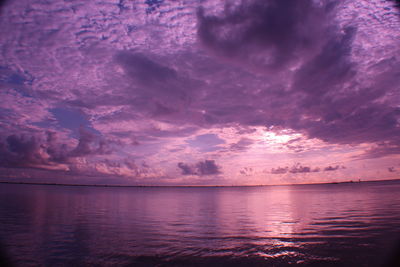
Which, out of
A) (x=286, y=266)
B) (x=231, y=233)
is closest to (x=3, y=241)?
(x=231, y=233)

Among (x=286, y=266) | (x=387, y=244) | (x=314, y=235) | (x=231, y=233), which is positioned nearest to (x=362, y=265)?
(x=286, y=266)

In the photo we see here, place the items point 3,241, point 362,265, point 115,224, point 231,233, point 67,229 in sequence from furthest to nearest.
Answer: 1. point 115,224
2. point 67,229
3. point 231,233
4. point 3,241
5. point 362,265

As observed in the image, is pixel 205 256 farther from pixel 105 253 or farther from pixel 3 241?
pixel 3 241

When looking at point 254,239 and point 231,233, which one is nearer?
point 254,239

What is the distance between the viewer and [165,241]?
21469 millimetres

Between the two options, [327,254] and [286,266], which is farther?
[327,254]

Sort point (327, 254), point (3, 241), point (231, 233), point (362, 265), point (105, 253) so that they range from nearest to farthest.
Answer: point (362, 265) → point (327, 254) → point (105, 253) → point (3, 241) → point (231, 233)

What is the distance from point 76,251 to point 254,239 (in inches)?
612

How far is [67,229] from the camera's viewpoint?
87.1 feet

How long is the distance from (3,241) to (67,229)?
644 centimetres

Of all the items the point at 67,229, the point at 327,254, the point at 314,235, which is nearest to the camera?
the point at 327,254

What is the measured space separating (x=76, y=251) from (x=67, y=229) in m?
9.92

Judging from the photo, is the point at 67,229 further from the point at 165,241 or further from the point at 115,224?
the point at 165,241

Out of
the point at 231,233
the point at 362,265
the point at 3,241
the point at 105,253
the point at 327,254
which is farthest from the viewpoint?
the point at 231,233
